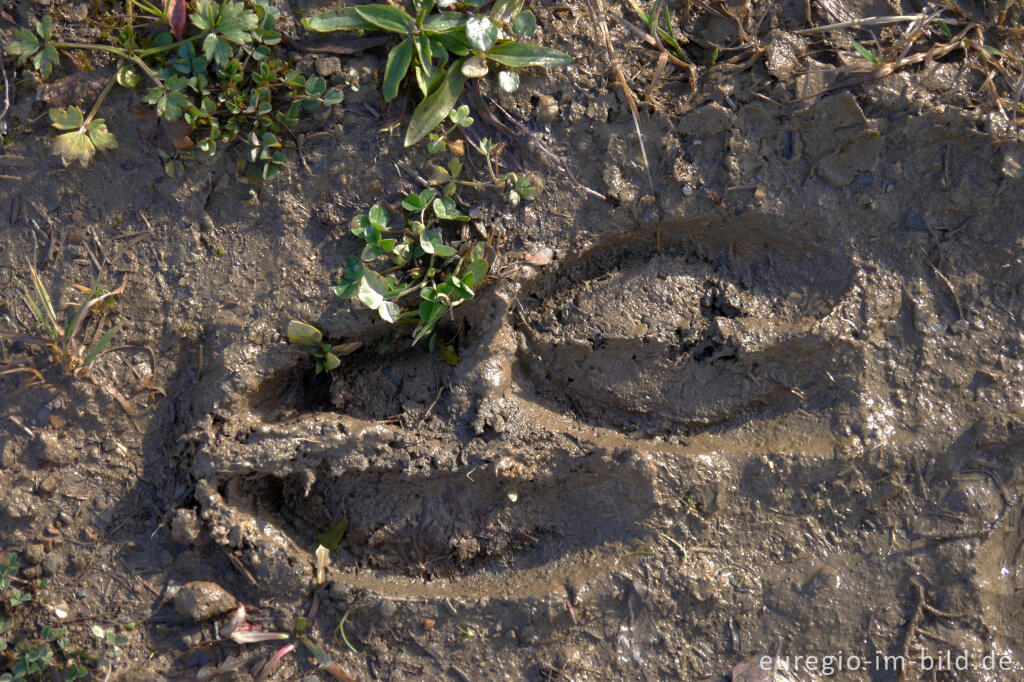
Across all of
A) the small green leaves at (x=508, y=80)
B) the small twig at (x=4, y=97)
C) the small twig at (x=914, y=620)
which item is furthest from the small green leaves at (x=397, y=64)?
the small twig at (x=914, y=620)

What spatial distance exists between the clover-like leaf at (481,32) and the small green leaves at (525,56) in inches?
1.6

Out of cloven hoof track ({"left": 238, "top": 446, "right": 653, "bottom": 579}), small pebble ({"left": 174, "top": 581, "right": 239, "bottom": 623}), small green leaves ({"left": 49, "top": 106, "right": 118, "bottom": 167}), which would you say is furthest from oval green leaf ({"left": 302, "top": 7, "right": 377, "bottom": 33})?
small pebble ({"left": 174, "top": 581, "right": 239, "bottom": 623})

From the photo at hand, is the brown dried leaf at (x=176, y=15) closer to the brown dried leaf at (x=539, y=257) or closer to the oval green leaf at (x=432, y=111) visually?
the oval green leaf at (x=432, y=111)

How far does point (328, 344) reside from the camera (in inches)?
110

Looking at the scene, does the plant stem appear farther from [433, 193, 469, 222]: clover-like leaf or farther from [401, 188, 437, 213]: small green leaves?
[433, 193, 469, 222]: clover-like leaf

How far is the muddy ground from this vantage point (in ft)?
9.00

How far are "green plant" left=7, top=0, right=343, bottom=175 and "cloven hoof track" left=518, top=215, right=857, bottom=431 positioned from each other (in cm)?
115

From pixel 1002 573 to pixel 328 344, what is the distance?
2679 mm

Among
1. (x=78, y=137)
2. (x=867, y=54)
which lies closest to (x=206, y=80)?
(x=78, y=137)

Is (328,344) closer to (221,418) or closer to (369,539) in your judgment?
(221,418)

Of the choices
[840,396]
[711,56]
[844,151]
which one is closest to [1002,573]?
[840,396]

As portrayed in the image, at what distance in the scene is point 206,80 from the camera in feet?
8.99

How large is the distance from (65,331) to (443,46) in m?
1.75

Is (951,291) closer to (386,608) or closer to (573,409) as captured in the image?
(573,409)
